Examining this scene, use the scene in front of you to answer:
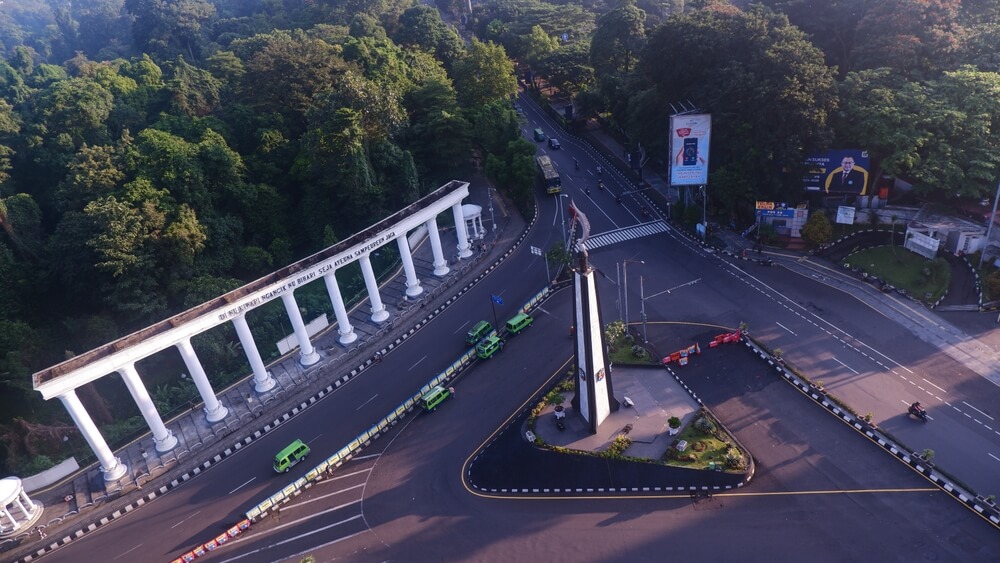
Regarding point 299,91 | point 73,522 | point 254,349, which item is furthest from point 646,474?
point 299,91

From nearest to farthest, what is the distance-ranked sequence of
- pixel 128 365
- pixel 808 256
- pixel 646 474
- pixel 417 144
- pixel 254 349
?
pixel 646 474 < pixel 128 365 < pixel 254 349 < pixel 808 256 < pixel 417 144

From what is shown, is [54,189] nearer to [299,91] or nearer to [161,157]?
[161,157]

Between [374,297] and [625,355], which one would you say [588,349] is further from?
[374,297]

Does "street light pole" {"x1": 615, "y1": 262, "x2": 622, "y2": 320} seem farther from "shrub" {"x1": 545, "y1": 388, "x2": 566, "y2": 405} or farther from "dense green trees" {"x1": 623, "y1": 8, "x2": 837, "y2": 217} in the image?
"dense green trees" {"x1": 623, "y1": 8, "x2": 837, "y2": 217}

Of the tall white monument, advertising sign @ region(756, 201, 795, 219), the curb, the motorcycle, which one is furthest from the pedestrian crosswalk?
the motorcycle

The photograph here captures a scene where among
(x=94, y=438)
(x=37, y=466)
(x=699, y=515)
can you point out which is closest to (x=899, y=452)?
(x=699, y=515)

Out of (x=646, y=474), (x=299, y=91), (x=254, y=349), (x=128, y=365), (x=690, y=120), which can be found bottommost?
(x=646, y=474)

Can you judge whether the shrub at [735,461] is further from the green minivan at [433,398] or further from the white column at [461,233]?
the white column at [461,233]
